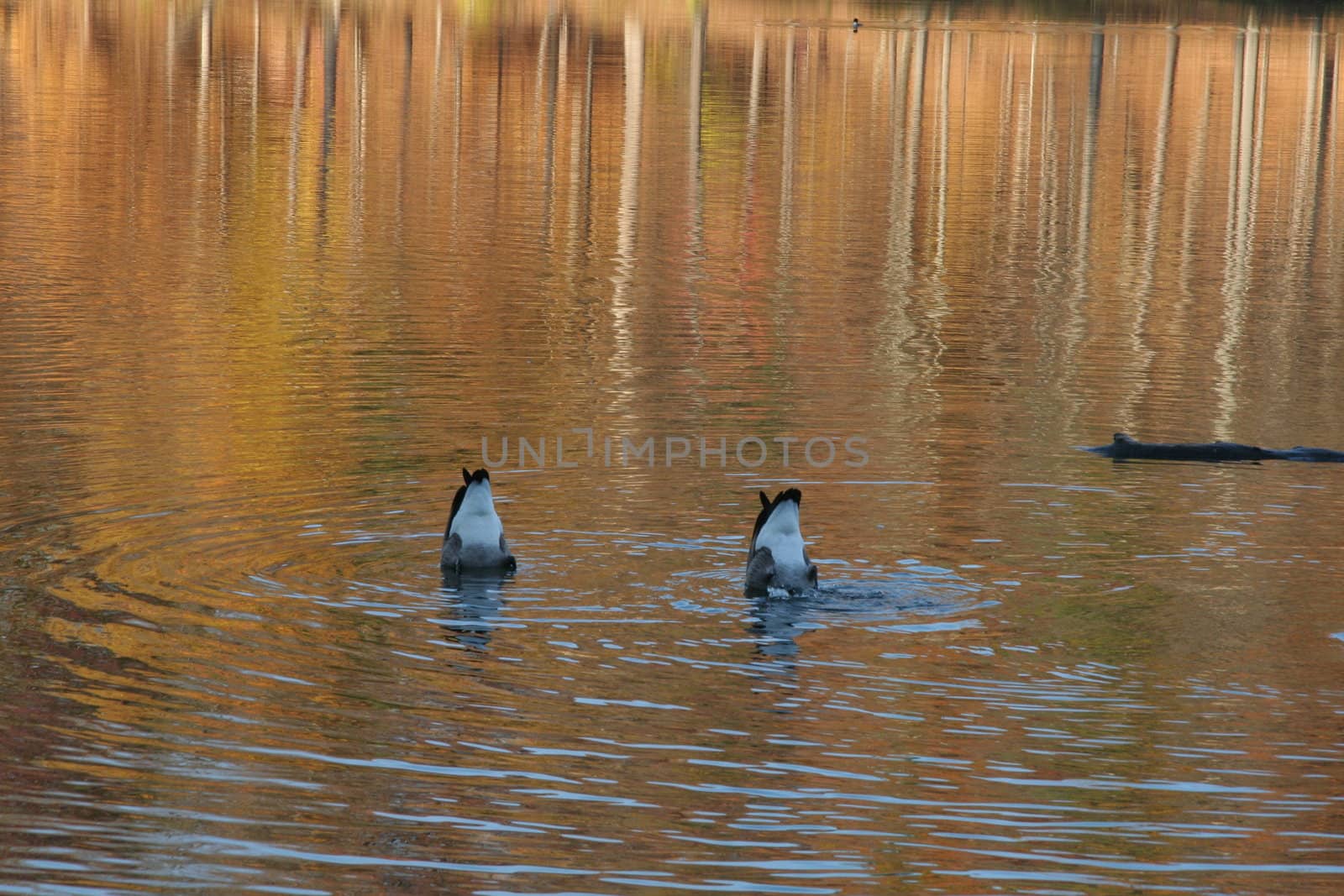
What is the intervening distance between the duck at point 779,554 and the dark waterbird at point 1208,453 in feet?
17.5

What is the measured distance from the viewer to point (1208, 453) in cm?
1772

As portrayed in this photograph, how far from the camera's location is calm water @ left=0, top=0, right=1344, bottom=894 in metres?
9.29

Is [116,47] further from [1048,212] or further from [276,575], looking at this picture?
[276,575]

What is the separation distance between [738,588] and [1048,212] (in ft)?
82.3

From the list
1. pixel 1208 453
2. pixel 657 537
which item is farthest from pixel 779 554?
pixel 1208 453

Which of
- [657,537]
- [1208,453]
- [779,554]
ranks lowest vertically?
[657,537]

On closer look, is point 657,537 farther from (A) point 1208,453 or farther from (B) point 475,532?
(A) point 1208,453

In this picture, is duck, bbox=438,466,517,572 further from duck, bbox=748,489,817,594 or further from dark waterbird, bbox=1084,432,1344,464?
dark waterbird, bbox=1084,432,1344,464

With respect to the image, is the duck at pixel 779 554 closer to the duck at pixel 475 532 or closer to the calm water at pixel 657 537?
the calm water at pixel 657 537

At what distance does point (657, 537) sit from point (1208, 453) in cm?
570

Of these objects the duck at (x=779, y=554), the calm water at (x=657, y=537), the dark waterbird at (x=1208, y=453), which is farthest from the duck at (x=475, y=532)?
the dark waterbird at (x=1208, y=453)

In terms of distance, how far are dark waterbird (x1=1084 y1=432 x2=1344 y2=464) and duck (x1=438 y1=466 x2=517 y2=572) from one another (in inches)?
255

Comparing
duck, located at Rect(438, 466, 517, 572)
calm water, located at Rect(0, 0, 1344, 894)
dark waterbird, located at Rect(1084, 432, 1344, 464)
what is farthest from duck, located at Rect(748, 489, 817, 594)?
dark waterbird, located at Rect(1084, 432, 1344, 464)

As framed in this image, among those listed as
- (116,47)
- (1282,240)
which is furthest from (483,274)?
(116,47)
